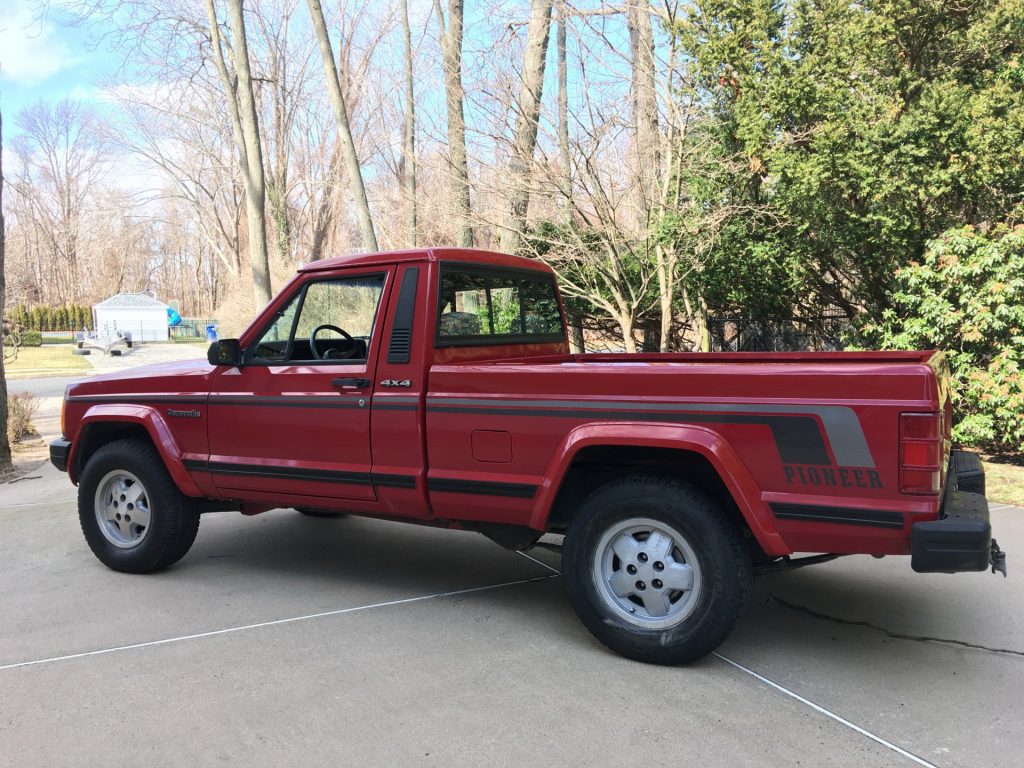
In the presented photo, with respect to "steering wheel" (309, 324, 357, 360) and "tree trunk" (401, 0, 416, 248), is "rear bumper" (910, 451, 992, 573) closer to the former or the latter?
"steering wheel" (309, 324, 357, 360)

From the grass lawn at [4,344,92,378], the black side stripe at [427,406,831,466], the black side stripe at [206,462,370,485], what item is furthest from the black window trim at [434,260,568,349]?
the grass lawn at [4,344,92,378]

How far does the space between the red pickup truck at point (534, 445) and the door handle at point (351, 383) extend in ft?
0.06

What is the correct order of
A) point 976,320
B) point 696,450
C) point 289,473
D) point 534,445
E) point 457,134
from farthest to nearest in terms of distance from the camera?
point 457,134, point 976,320, point 289,473, point 534,445, point 696,450

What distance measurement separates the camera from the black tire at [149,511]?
502 centimetres

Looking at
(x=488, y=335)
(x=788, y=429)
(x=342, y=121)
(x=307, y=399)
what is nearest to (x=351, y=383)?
(x=307, y=399)

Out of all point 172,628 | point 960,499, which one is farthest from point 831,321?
point 172,628

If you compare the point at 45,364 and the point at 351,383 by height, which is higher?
the point at 351,383

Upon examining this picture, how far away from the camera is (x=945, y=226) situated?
27.8 ft

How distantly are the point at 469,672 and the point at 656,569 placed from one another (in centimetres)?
99

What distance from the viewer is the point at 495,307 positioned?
4.98 m

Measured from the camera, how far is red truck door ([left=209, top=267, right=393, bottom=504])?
438 cm

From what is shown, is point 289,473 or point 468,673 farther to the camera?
point 289,473

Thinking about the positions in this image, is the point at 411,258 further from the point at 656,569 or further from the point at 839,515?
the point at 839,515

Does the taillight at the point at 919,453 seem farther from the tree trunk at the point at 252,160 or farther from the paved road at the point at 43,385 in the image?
the paved road at the point at 43,385
